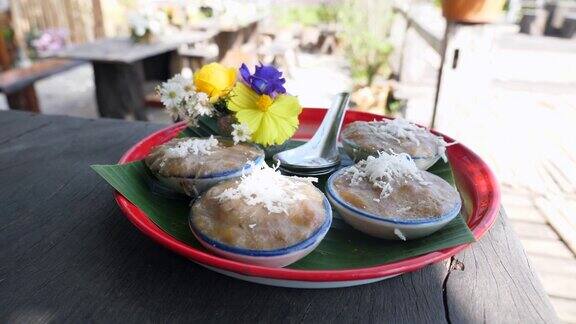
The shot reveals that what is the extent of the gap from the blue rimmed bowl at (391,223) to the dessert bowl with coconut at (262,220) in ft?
0.16

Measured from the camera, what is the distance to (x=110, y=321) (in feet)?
2.46

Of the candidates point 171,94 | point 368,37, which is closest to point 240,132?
point 171,94

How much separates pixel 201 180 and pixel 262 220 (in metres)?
0.26

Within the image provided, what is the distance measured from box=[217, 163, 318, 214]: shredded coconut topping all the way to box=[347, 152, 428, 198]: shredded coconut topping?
0.18m

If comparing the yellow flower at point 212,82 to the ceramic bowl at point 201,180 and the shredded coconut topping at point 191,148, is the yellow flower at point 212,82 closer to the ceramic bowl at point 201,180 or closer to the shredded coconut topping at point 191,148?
the shredded coconut topping at point 191,148

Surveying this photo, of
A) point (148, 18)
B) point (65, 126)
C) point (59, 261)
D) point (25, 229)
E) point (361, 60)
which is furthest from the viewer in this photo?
point (361, 60)

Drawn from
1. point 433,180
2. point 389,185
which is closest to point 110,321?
point 389,185

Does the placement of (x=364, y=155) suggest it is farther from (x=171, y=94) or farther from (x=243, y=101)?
(x=171, y=94)

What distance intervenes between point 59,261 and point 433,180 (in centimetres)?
90

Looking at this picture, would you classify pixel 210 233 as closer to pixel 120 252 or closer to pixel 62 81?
pixel 120 252

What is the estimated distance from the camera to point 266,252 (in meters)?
0.78

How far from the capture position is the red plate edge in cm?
75

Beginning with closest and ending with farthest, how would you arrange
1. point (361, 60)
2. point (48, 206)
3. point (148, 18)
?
point (48, 206), point (148, 18), point (361, 60)

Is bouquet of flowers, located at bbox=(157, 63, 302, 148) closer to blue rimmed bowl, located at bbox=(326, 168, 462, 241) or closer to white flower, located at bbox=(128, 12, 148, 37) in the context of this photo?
blue rimmed bowl, located at bbox=(326, 168, 462, 241)
